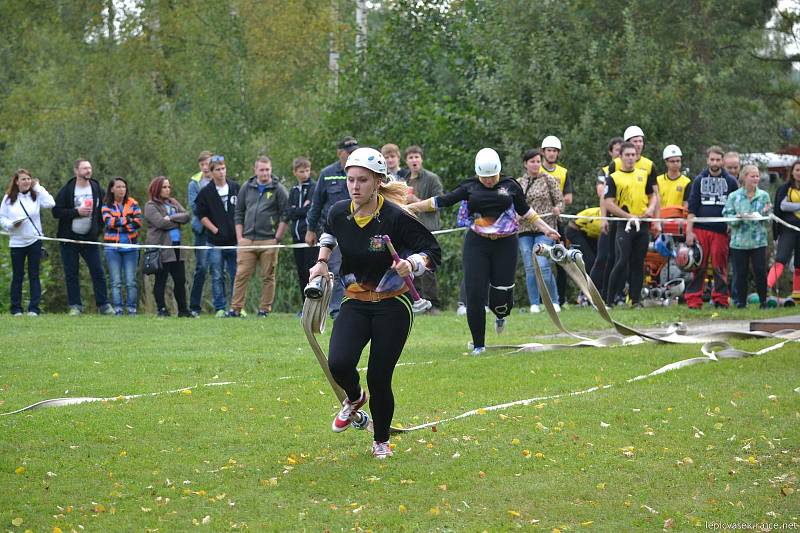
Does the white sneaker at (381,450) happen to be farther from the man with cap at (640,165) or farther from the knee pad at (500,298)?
the man with cap at (640,165)

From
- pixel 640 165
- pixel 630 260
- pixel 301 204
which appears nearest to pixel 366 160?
pixel 301 204

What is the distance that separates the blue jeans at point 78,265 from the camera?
19.4 m

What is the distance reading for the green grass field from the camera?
7.64 m

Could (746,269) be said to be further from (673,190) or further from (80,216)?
(80,216)

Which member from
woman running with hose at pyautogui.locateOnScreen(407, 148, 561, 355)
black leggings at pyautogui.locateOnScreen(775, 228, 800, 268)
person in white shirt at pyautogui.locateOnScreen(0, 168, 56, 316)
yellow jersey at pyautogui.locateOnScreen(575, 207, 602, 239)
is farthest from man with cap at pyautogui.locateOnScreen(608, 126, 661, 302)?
person in white shirt at pyautogui.locateOnScreen(0, 168, 56, 316)

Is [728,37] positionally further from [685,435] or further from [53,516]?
[53,516]

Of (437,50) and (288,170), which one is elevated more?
(437,50)

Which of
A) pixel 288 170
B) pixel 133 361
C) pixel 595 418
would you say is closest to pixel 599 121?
pixel 288 170

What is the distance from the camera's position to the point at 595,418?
33.0 feet

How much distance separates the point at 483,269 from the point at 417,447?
4514mm

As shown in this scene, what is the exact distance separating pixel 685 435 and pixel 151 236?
11832 millimetres

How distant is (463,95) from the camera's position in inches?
1077

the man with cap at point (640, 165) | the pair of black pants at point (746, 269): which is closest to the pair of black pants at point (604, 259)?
the man with cap at point (640, 165)

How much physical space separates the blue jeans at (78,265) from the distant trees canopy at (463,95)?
8.08 meters
